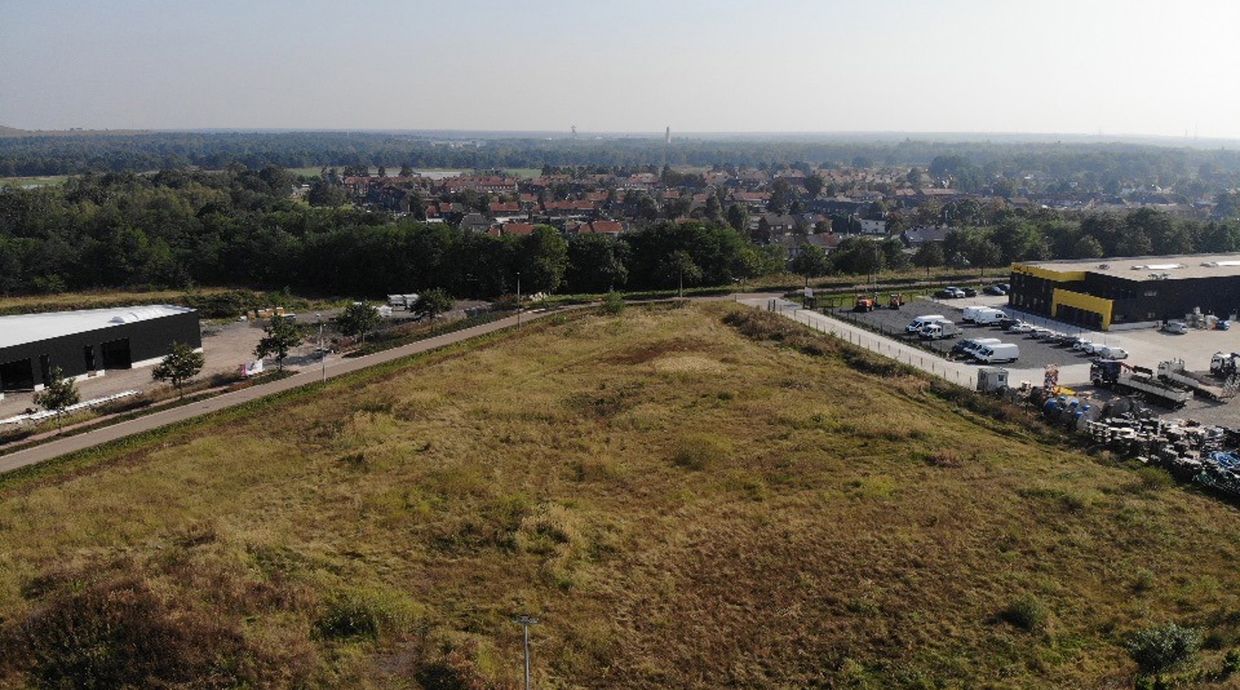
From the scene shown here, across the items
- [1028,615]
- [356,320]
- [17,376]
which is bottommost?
[1028,615]

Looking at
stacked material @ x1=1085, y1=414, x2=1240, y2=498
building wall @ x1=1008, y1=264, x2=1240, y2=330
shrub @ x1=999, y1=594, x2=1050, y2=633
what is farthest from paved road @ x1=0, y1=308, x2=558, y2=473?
building wall @ x1=1008, y1=264, x2=1240, y2=330

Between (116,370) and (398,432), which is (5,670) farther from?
(116,370)

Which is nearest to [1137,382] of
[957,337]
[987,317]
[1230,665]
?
[957,337]

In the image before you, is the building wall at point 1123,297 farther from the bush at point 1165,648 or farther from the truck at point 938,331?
the bush at point 1165,648

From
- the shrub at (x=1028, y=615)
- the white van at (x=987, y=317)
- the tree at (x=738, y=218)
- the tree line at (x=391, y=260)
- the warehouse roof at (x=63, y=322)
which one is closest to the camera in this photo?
the shrub at (x=1028, y=615)

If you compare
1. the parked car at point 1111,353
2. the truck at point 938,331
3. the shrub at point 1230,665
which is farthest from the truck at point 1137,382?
the shrub at point 1230,665

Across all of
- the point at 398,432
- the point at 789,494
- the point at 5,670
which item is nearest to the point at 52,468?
the point at 398,432

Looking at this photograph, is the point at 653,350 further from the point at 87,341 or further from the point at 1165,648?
the point at 1165,648
